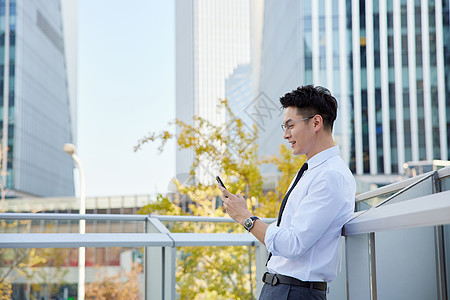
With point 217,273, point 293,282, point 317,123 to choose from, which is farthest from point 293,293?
point 217,273

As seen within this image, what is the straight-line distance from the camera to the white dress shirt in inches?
82.3

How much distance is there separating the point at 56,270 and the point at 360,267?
942 cm

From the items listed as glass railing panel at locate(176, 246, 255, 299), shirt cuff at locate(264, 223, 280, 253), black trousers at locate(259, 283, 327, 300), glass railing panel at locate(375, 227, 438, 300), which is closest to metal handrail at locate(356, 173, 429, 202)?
glass railing panel at locate(375, 227, 438, 300)

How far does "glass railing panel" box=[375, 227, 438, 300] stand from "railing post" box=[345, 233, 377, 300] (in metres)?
0.03

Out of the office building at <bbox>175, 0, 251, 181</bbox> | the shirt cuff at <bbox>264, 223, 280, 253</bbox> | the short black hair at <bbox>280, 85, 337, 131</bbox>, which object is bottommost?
the shirt cuff at <bbox>264, 223, 280, 253</bbox>

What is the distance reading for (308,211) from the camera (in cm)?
210

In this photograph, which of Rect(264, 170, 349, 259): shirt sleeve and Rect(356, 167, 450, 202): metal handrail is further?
Rect(356, 167, 450, 202): metal handrail

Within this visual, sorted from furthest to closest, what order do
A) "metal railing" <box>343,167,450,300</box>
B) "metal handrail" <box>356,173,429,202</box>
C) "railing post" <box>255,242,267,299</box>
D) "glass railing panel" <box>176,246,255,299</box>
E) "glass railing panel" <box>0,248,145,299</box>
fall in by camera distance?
"glass railing panel" <box>0,248,145,299</box>, "glass railing panel" <box>176,246,255,299</box>, "railing post" <box>255,242,267,299</box>, "metal handrail" <box>356,173,429,202</box>, "metal railing" <box>343,167,450,300</box>

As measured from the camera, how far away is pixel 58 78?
6900 cm

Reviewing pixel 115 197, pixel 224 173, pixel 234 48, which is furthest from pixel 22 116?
pixel 234 48

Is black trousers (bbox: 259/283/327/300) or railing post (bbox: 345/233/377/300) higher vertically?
railing post (bbox: 345/233/377/300)

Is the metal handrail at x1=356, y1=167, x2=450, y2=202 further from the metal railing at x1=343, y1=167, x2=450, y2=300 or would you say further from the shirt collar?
the shirt collar

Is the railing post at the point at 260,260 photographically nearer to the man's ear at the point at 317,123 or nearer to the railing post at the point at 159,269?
the railing post at the point at 159,269

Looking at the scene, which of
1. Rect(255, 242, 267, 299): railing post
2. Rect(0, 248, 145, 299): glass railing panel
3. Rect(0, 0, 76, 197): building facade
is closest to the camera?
Rect(255, 242, 267, 299): railing post
